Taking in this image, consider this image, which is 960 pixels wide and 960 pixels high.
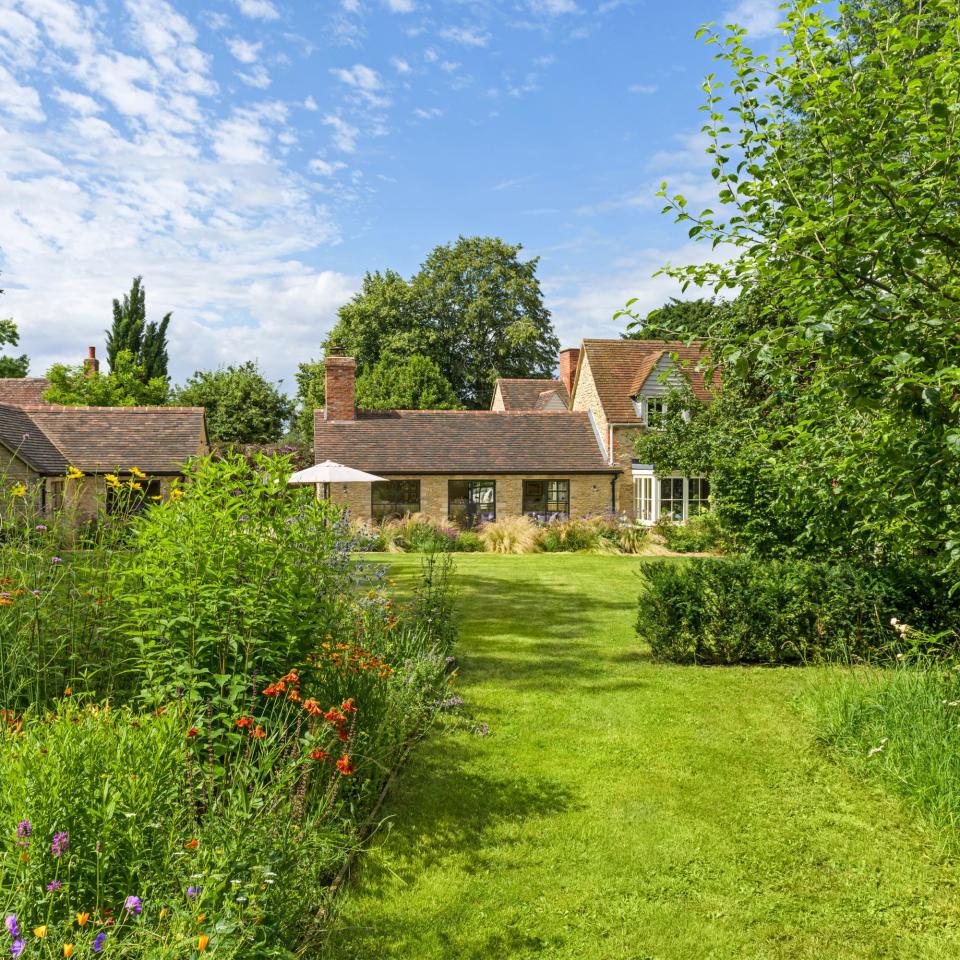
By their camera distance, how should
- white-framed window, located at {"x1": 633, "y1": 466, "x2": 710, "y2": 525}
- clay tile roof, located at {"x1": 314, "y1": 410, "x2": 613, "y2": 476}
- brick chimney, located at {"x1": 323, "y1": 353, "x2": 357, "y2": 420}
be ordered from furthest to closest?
brick chimney, located at {"x1": 323, "y1": 353, "x2": 357, "y2": 420} → clay tile roof, located at {"x1": 314, "y1": 410, "x2": 613, "y2": 476} → white-framed window, located at {"x1": 633, "y1": 466, "x2": 710, "y2": 525}

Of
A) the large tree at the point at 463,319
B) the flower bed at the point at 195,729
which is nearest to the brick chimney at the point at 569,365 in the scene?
the large tree at the point at 463,319

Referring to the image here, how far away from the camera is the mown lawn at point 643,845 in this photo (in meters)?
4.07

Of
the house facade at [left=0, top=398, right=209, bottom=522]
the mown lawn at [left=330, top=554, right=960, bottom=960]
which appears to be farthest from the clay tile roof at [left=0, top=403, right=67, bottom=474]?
the mown lawn at [left=330, top=554, right=960, bottom=960]

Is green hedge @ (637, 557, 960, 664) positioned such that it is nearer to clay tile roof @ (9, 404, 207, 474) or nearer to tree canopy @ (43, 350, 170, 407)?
clay tile roof @ (9, 404, 207, 474)

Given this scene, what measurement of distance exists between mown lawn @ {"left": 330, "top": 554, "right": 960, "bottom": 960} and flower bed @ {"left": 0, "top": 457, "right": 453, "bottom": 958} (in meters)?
0.55

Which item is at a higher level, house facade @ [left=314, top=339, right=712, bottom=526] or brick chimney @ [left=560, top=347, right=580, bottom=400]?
brick chimney @ [left=560, top=347, right=580, bottom=400]

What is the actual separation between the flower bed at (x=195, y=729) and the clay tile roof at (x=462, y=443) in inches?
794

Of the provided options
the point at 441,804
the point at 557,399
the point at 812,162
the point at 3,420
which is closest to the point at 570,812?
the point at 441,804

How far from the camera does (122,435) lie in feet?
91.6

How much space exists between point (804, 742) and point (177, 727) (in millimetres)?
5609

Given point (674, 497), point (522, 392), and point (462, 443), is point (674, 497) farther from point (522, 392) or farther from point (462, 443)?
point (522, 392)

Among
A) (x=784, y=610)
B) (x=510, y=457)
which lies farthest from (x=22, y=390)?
(x=784, y=610)

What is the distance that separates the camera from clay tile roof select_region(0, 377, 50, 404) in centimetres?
4134

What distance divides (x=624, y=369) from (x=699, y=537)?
10500 mm
